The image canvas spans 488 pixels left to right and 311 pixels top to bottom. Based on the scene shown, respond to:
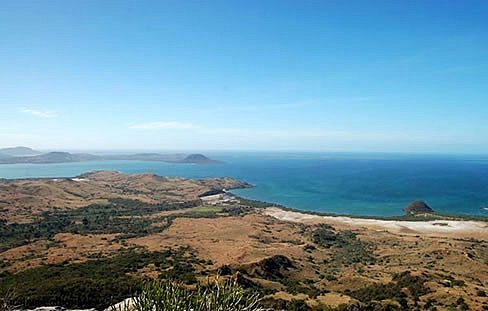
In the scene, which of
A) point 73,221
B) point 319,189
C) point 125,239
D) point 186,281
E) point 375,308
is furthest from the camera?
point 319,189

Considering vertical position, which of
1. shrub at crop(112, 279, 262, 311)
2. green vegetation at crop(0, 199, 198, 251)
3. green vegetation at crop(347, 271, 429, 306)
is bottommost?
green vegetation at crop(0, 199, 198, 251)

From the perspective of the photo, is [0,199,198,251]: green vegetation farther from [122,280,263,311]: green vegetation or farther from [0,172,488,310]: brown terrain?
[122,280,263,311]: green vegetation

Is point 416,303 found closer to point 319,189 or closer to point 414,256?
point 414,256

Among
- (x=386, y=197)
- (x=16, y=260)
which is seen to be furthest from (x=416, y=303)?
(x=386, y=197)

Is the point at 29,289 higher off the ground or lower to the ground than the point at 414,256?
higher

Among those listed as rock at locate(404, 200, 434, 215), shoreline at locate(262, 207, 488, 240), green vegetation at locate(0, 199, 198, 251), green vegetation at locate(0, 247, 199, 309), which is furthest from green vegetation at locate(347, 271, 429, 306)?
rock at locate(404, 200, 434, 215)

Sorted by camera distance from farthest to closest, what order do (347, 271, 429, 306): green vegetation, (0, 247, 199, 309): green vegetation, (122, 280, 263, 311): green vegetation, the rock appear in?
the rock < (347, 271, 429, 306): green vegetation < (0, 247, 199, 309): green vegetation < (122, 280, 263, 311): green vegetation
